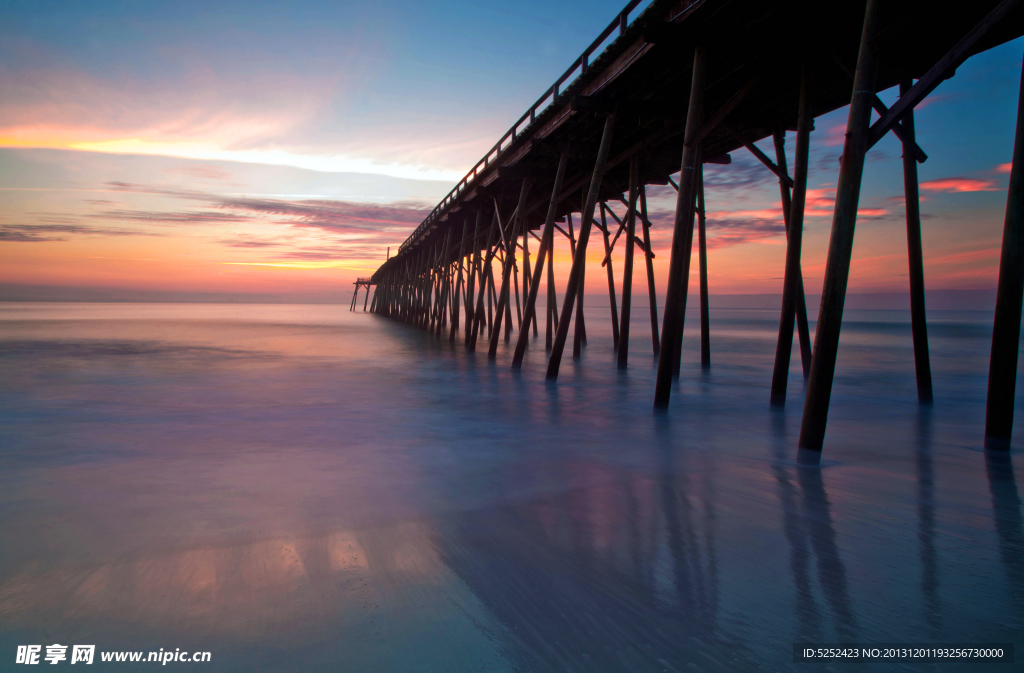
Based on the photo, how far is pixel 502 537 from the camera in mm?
2846

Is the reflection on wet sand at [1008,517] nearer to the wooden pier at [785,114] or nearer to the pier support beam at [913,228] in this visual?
the wooden pier at [785,114]

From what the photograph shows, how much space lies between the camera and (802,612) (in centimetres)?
207

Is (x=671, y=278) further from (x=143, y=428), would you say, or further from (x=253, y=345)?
(x=253, y=345)

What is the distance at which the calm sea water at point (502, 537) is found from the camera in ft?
6.40

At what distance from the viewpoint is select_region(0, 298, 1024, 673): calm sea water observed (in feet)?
6.40

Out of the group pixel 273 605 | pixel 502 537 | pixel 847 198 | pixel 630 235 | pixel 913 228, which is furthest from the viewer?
pixel 630 235

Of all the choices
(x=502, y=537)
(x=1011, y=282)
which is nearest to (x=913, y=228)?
(x=1011, y=282)

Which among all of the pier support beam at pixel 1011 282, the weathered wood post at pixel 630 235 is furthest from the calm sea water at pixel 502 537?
the weathered wood post at pixel 630 235

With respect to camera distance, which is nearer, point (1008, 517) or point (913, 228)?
point (1008, 517)

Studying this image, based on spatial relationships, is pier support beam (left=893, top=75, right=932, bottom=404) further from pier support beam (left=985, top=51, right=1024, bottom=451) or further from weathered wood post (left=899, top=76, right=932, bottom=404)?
pier support beam (left=985, top=51, right=1024, bottom=451)

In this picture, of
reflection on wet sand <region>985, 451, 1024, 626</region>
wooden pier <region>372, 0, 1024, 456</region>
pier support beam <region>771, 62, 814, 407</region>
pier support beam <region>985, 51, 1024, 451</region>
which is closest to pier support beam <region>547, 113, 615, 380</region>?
wooden pier <region>372, 0, 1024, 456</region>

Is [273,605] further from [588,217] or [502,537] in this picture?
[588,217]

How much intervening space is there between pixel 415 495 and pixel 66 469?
295cm

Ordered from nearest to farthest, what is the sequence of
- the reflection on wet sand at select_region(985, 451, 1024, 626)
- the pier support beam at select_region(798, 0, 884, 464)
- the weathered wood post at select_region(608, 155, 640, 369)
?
the reflection on wet sand at select_region(985, 451, 1024, 626), the pier support beam at select_region(798, 0, 884, 464), the weathered wood post at select_region(608, 155, 640, 369)
